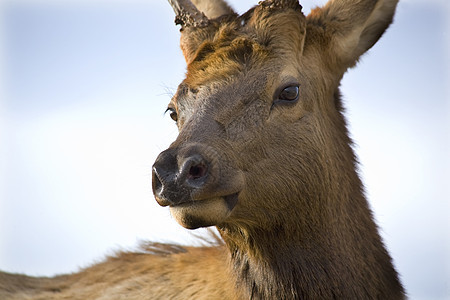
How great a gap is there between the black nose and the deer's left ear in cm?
238

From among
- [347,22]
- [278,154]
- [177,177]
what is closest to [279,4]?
[347,22]

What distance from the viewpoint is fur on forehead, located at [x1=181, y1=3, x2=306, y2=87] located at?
655cm

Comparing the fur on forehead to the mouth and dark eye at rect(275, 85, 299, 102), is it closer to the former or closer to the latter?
dark eye at rect(275, 85, 299, 102)

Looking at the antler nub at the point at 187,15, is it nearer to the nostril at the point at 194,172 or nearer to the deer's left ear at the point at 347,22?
the deer's left ear at the point at 347,22

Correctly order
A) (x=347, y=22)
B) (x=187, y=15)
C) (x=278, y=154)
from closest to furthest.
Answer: (x=278, y=154), (x=347, y=22), (x=187, y=15)

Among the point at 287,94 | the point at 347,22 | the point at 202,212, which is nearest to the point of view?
the point at 202,212

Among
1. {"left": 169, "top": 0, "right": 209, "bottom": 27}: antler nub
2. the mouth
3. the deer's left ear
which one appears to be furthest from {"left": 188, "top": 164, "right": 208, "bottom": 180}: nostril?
the deer's left ear

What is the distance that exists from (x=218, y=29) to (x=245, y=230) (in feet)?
6.81

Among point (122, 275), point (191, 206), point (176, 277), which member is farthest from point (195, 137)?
point (122, 275)

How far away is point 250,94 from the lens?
633 cm

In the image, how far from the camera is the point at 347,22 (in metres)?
7.19

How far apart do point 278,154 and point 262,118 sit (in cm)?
37

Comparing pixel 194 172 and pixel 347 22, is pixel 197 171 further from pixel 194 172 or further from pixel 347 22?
pixel 347 22

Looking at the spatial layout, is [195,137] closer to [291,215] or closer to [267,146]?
[267,146]
